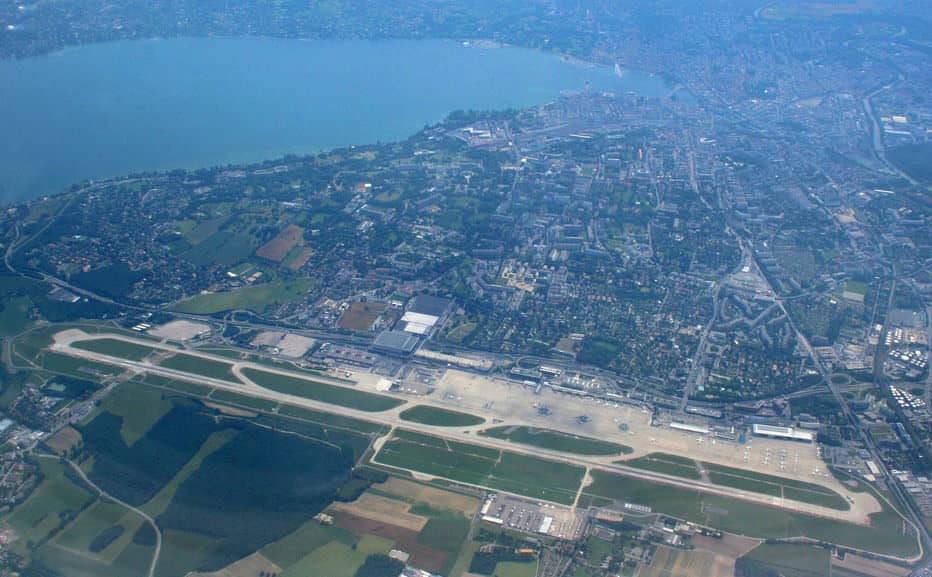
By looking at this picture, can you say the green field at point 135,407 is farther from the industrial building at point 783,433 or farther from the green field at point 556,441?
the industrial building at point 783,433

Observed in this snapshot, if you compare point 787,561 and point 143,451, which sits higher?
point 143,451

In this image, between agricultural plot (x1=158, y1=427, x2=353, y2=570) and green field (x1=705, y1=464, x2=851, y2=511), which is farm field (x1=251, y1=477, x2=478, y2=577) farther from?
green field (x1=705, y1=464, x2=851, y2=511)

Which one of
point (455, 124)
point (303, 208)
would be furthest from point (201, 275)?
point (455, 124)

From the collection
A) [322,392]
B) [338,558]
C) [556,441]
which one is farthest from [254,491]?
[556,441]

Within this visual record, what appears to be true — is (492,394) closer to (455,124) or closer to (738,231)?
(738,231)

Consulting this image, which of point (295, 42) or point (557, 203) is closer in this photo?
point (557, 203)

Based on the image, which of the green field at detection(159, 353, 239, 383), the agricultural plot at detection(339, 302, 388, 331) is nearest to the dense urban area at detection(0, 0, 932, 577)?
the green field at detection(159, 353, 239, 383)

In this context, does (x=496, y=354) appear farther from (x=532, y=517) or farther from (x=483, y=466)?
(x=532, y=517)
